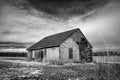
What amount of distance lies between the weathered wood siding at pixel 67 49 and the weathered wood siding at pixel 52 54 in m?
0.88

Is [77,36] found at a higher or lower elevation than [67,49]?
higher

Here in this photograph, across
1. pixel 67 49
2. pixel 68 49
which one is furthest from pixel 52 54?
pixel 68 49

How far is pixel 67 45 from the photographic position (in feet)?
80.4

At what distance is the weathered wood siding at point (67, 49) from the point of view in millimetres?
23734

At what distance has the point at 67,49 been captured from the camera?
79.9ft

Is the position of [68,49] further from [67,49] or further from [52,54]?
[52,54]

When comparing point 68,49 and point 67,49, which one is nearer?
point 67,49

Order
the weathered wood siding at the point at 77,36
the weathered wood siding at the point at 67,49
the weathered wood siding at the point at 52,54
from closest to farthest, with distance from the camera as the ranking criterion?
the weathered wood siding at the point at 67,49 < the weathered wood siding at the point at 52,54 < the weathered wood siding at the point at 77,36

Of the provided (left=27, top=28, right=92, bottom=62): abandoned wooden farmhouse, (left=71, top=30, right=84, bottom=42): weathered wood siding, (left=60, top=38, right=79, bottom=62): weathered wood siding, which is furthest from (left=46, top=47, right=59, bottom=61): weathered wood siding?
(left=71, top=30, right=84, bottom=42): weathered wood siding

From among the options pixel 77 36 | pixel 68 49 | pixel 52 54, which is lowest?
pixel 52 54

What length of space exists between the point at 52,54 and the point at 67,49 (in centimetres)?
294

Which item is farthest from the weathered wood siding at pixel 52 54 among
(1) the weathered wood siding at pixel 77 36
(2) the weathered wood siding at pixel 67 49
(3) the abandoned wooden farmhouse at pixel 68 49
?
(1) the weathered wood siding at pixel 77 36

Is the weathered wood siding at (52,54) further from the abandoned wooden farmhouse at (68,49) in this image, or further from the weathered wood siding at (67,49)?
the weathered wood siding at (67,49)

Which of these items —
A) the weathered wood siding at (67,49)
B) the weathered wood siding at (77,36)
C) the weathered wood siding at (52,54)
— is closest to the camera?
the weathered wood siding at (67,49)
